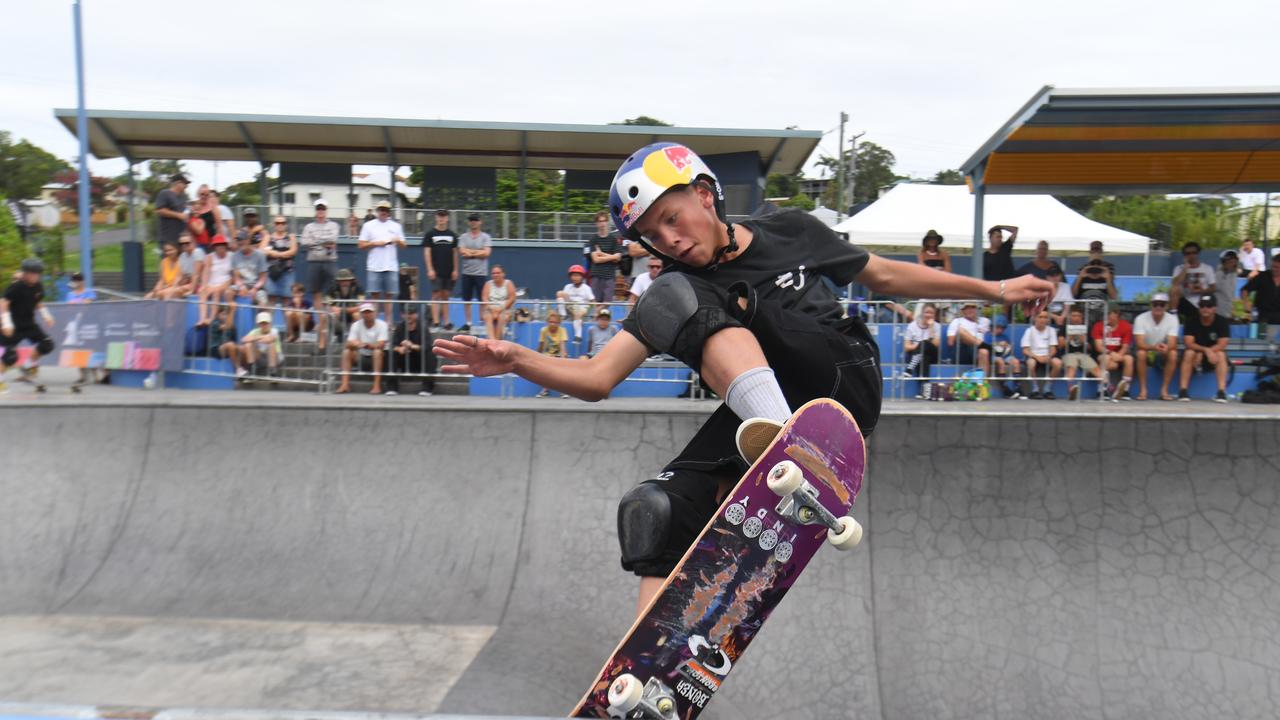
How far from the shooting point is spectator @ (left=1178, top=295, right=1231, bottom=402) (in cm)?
958

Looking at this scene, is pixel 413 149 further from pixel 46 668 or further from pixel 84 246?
pixel 46 668

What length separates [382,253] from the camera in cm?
1130

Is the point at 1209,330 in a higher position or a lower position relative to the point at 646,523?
higher

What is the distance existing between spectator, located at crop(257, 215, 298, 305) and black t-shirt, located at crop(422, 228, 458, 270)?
5.80ft

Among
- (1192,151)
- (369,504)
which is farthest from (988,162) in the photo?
(369,504)

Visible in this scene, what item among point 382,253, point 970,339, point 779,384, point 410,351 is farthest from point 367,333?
point 779,384

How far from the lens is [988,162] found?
11.3 m

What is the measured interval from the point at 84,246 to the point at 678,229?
57.4 ft

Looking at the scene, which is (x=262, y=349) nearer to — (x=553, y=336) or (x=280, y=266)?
(x=280, y=266)

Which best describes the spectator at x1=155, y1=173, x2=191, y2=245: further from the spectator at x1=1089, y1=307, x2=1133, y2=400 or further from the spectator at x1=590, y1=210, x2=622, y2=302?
the spectator at x1=1089, y1=307, x2=1133, y2=400

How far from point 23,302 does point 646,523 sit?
10.4m

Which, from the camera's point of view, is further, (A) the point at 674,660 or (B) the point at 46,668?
(B) the point at 46,668

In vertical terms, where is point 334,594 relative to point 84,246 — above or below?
below

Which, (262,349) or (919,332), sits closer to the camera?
(919,332)
